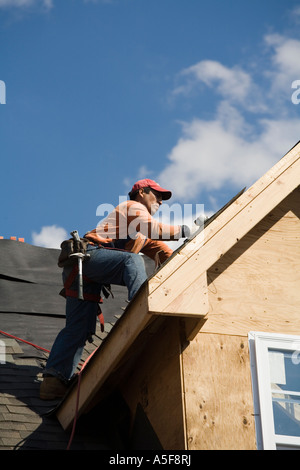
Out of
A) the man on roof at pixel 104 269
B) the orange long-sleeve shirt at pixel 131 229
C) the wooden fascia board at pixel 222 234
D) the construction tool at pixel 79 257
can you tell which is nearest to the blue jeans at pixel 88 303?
the man on roof at pixel 104 269

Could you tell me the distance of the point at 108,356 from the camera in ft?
15.8

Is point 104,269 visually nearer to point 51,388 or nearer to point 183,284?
point 51,388

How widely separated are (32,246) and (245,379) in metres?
4.77

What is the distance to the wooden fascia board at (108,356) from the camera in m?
4.52

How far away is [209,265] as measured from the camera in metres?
4.73

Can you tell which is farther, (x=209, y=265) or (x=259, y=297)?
(x=259, y=297)

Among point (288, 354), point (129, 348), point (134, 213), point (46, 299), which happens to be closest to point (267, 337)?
point (288, 354)

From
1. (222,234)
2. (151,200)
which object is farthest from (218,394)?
(151,200)

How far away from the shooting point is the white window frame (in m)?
4.54

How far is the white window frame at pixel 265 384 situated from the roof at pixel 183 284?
0.57 meters

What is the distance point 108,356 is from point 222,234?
4.04ft

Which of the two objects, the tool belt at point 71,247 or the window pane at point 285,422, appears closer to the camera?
the window pane at point 285,422

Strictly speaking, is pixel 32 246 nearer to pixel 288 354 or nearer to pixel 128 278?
pixel 128 278

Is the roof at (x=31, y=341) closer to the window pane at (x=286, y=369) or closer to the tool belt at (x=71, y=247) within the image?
the tool belt at (x=71, y=247)
